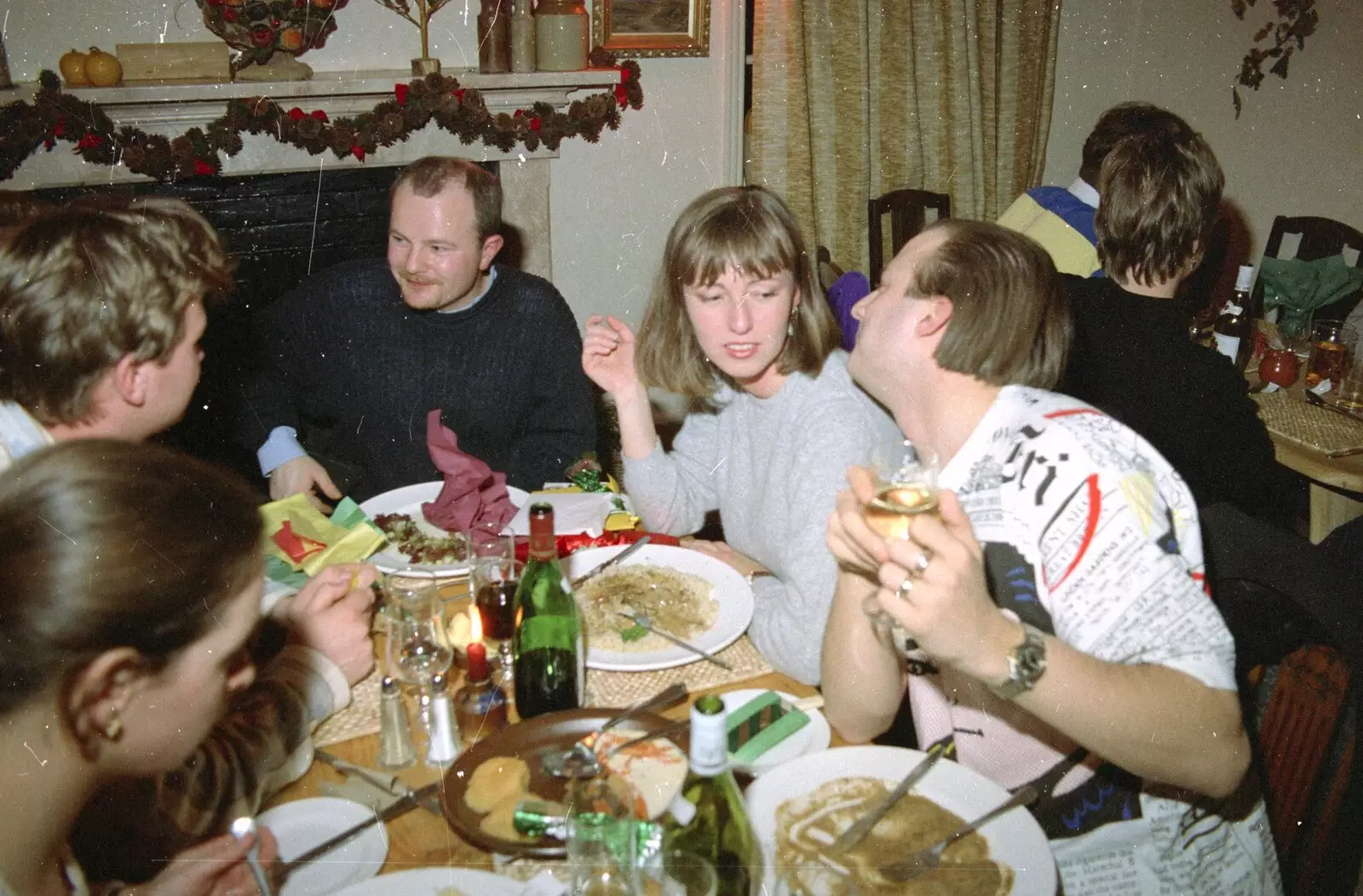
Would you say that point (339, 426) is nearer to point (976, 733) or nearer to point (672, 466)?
point (672, 466)

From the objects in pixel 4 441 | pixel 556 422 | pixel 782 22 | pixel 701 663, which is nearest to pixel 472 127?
pixel 782 22

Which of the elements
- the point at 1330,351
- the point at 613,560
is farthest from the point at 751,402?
the point at 1330,351

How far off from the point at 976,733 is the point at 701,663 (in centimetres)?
39

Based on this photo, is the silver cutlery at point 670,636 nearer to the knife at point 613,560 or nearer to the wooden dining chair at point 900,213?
the knife at point 613,560

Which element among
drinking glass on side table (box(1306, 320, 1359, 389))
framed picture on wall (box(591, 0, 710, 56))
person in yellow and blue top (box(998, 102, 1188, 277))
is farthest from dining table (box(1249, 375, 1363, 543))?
framed picture on wall (box(591, 0, 710, 56))

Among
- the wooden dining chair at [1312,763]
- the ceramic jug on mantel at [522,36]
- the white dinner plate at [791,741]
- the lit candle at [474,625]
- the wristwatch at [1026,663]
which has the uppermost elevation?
the ceramic jug on mantel at [522,36]

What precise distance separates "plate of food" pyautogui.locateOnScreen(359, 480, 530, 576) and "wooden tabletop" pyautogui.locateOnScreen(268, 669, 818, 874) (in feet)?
1.39

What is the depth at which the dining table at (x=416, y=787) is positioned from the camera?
39.6 inches

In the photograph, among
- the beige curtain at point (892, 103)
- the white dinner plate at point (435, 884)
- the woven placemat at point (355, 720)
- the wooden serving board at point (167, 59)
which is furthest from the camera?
the beige curtain at point (892, 103)

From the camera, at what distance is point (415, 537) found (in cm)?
168

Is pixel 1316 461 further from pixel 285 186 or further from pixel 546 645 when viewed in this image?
pixel 285 186

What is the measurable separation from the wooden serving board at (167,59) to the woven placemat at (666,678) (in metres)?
2.79

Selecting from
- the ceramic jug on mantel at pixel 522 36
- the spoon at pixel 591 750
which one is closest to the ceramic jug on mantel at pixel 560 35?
the ceramic jug on mantel at pixel 522 36

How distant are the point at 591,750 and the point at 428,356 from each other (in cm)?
165
